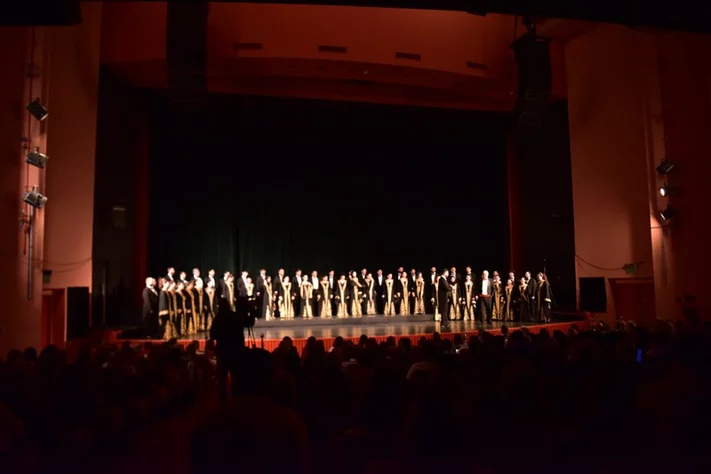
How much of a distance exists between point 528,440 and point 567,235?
44.6 feet

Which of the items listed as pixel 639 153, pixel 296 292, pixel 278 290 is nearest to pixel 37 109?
pixel 278 290

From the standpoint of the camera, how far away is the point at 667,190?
11109mm

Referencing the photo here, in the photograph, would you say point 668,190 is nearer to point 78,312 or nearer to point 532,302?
point 532,302

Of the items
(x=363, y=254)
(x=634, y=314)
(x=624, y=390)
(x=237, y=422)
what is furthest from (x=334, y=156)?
(x=237, y=422)

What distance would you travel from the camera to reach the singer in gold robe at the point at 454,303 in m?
14.5

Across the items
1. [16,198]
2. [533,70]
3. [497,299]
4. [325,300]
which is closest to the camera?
[16,198]

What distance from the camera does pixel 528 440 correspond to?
9.20ft

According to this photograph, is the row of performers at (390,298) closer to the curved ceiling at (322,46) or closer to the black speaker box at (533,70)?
the black speaker box at (533,70)

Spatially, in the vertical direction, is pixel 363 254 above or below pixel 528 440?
above

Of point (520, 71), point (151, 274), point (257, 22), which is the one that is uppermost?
point (257, 22)

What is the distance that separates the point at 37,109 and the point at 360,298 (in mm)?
8902

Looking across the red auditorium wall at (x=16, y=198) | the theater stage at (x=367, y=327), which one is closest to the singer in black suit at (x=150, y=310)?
the theater stage at (x=367, y=327)

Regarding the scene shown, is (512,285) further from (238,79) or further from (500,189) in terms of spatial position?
(238,79)

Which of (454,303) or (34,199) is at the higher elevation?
(34,199)
